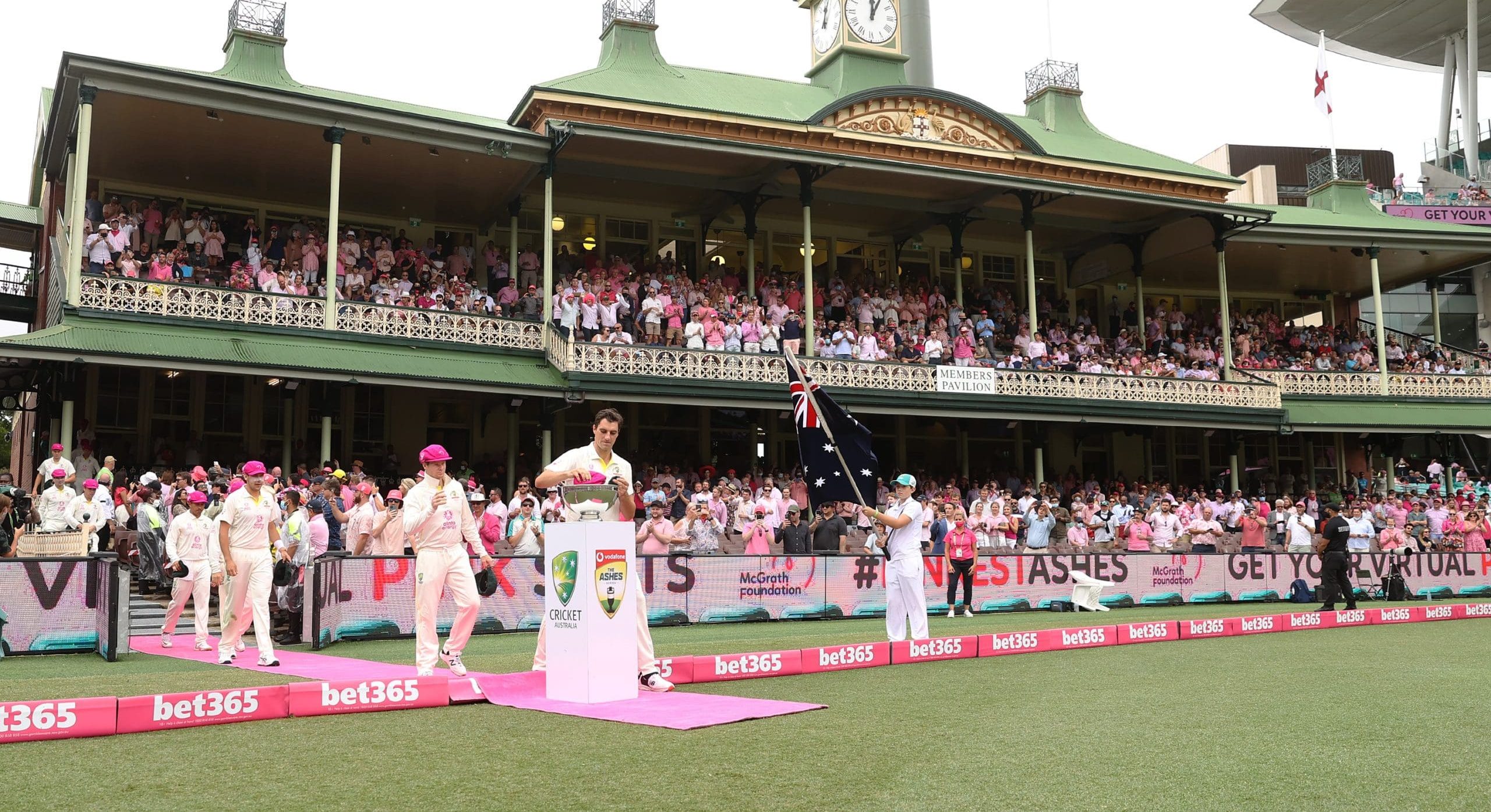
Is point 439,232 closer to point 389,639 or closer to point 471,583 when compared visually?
point 389,639

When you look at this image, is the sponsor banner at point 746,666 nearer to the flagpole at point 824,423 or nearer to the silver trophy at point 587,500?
the silver trophy at point 587,500

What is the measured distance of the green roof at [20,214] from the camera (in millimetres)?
30359

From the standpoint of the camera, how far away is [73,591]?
43.0 ft

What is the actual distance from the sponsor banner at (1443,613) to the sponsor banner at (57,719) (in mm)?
16686

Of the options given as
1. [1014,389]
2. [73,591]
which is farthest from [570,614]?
[1014,389]

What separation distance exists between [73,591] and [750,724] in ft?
29.4

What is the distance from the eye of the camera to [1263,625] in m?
15.7

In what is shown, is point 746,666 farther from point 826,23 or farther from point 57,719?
point 826,23

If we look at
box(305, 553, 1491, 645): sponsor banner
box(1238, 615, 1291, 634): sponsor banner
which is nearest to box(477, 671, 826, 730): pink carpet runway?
box(305, 553, 1491, 645): sponsor banner

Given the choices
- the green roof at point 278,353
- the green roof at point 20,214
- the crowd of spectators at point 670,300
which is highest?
the green roof at point 20,214

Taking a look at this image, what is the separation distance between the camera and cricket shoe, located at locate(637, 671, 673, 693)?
9.07 meters

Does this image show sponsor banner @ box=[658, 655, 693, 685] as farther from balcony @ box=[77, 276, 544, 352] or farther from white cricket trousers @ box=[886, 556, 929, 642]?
balcony @ box=[77, 276, 544, 352]

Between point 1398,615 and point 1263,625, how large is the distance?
3.09m

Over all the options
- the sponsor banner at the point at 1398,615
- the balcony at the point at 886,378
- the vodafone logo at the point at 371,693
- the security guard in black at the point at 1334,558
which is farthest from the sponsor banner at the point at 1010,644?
the balcony at the point at 886,378
